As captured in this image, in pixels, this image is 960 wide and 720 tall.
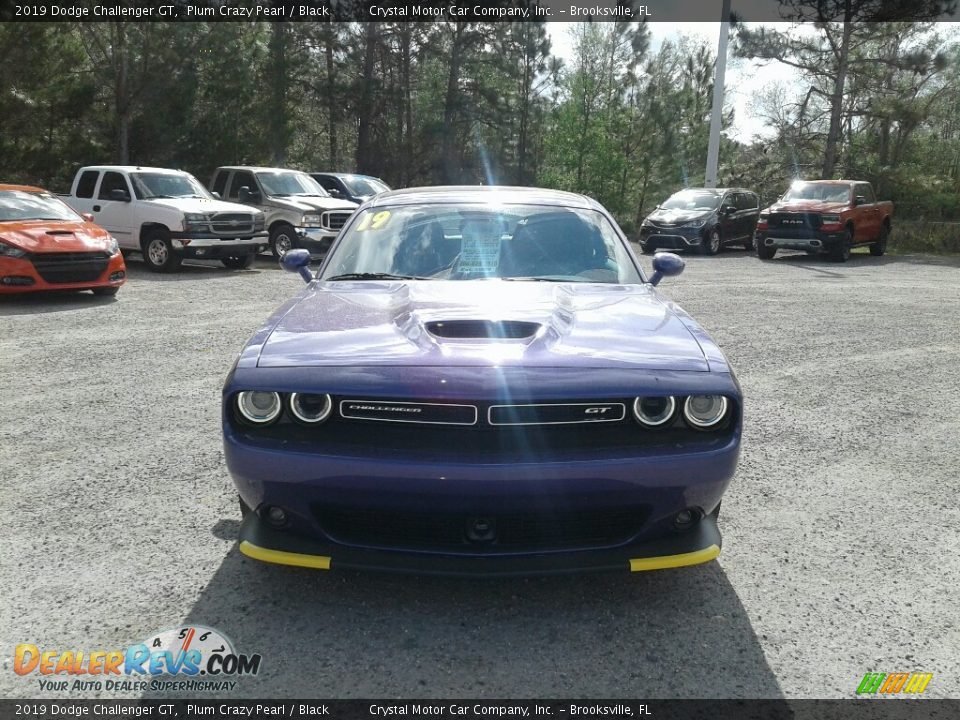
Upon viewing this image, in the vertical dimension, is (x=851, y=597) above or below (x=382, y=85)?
below

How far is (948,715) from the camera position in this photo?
242cm

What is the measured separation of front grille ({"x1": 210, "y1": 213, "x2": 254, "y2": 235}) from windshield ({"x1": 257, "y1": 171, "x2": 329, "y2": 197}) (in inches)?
77.3

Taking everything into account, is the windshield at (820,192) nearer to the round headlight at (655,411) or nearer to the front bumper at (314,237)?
the front bumper at (314,237)

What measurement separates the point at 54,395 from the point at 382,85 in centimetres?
3157

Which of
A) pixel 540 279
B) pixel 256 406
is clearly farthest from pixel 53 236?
pixel 256 406

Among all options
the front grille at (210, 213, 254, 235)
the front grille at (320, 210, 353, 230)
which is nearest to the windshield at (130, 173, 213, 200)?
the front grille at (210, 213, 254, 235)

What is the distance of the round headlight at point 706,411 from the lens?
109 inches

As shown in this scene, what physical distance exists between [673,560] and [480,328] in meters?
1.07

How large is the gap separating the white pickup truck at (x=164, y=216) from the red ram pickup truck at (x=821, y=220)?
38.7ft

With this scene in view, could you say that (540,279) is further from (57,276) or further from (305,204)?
(305,204)

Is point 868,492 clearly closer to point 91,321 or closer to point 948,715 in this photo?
point 948,715

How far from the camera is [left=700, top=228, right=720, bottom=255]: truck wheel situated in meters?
20.6

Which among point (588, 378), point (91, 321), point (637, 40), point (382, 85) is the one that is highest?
point (637, 40)

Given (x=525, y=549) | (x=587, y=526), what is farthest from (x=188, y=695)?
(x=587, y=526)
